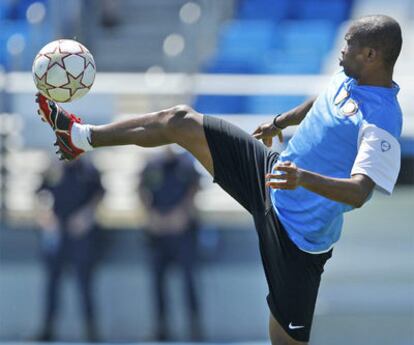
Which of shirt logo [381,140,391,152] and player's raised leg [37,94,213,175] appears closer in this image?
shirt logo [381,140,391,152]

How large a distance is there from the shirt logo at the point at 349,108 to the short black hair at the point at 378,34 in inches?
10.3

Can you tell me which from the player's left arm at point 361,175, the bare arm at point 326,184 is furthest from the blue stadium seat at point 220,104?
the bare arm at point 326,184

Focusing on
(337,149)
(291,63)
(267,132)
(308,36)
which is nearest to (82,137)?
(267,132)

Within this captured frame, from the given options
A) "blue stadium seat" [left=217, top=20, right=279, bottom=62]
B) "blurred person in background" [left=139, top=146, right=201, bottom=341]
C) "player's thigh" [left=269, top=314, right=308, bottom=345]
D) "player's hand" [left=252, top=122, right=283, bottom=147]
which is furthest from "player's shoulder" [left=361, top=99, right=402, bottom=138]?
"blue stadium seat" [left=217, top=20, right=279, bottom=62]

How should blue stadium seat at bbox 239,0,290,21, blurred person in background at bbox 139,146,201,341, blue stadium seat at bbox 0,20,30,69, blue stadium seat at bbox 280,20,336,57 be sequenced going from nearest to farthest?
blurred person in background at bbox 139,146,201,341
blue stadium seat at bbox 0,20,30,69
blue stadium seat at bbox 280,20,336,57
blue stadium seat at bbox 239,0,290,21

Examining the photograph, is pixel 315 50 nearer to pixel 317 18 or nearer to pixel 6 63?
pixel 317 18

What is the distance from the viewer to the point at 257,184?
5.32 m

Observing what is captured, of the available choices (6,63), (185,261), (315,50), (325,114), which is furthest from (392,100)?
(315,50)

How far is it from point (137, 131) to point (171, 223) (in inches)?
170

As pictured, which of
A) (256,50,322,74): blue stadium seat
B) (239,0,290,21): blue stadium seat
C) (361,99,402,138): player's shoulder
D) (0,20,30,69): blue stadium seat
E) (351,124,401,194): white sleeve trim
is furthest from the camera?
(239,0,290,21): blue stadium seat

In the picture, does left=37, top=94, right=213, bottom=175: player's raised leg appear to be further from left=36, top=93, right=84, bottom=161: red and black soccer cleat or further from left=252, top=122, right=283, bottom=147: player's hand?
left=252, top=122, right=283, bottom=147: player's hand

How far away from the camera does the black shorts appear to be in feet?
17.3

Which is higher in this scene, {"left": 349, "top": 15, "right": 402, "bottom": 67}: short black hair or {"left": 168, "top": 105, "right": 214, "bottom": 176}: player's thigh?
{"left": 349, "top": 15, "right": 402, "bottom": 67}: short black hair

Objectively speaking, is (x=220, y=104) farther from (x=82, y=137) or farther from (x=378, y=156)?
(x=378, y=156)
